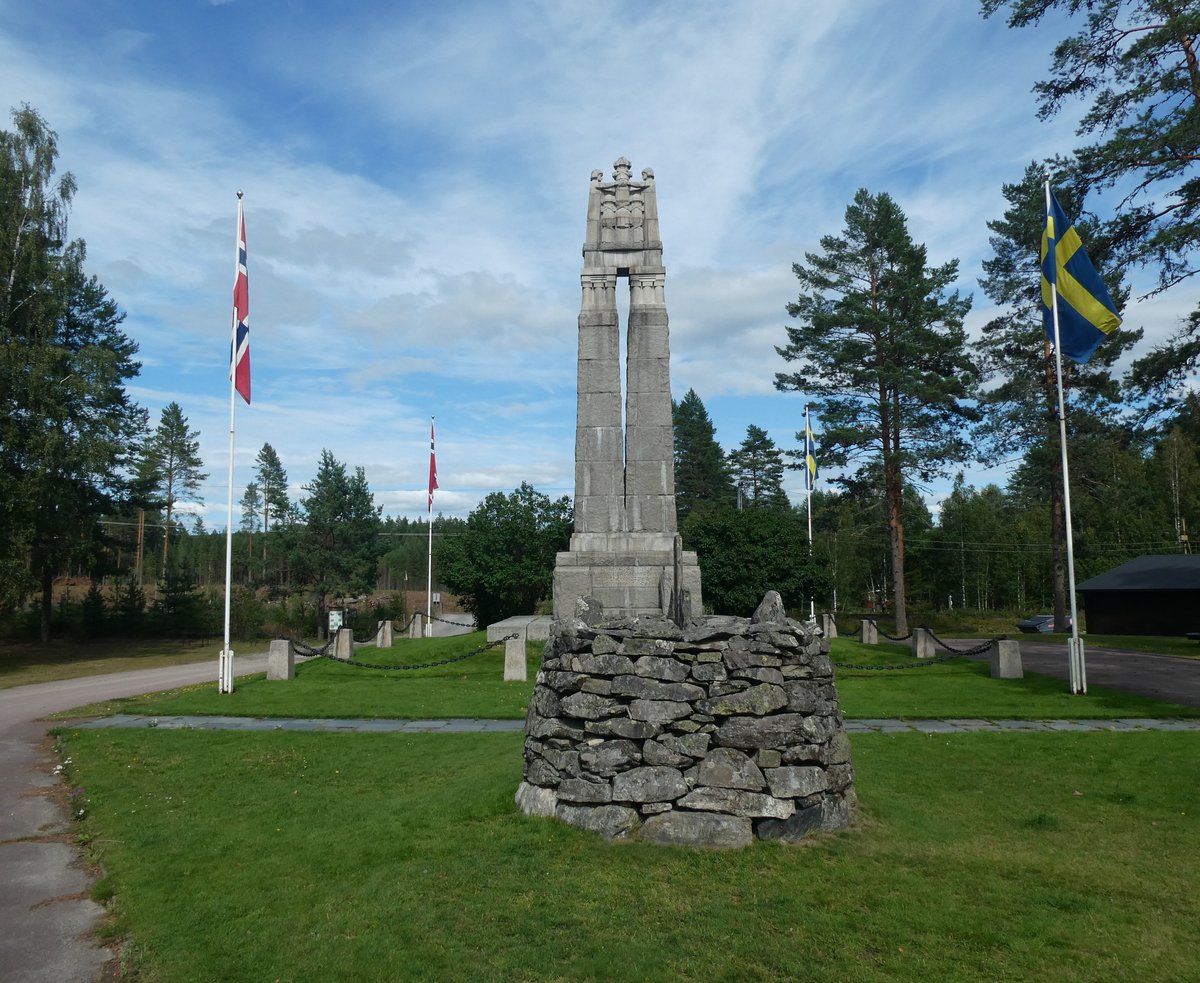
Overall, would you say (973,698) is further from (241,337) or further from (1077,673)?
(241,337)

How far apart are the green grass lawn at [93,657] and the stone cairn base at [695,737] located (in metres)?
18.0

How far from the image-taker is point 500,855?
226 inches

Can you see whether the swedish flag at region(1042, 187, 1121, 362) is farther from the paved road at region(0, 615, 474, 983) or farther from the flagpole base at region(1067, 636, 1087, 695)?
the paved road at region(0, 615, 474, 983)

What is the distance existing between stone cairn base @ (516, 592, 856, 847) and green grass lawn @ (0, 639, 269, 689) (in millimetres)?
18041

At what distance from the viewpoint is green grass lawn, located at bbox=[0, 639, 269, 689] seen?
21478mm

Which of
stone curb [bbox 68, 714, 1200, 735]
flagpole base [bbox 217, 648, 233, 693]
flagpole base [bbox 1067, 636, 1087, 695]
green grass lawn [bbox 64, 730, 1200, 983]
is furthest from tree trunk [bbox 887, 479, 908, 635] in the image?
flagpole base [bbox 217, 648, 233, 693]

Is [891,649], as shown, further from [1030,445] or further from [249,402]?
[249,402]

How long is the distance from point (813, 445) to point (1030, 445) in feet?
25.9

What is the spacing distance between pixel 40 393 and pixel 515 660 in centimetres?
1832

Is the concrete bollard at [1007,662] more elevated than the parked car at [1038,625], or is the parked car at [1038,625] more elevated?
the concrete bollard at [1007,662]

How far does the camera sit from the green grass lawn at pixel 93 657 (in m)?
21.5

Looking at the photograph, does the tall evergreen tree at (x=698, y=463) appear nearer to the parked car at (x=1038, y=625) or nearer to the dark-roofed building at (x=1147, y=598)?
the parked car at (x=1038, y=625)

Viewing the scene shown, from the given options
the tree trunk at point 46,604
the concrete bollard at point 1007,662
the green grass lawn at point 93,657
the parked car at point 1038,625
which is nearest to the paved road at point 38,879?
the green grass lawn at point 93,657

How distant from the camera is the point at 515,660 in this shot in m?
16.0
